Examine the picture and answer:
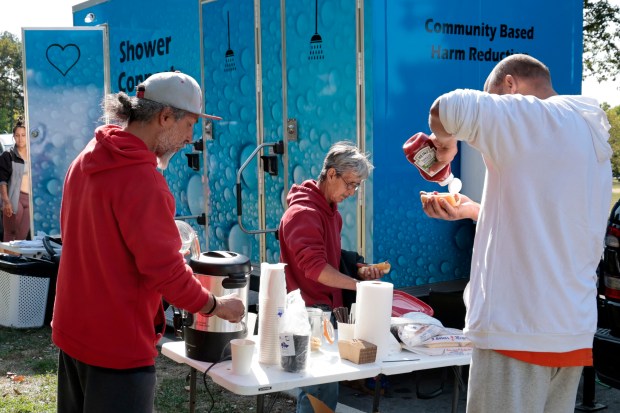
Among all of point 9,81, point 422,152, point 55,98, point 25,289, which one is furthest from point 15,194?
point 9,81

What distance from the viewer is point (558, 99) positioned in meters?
2.19

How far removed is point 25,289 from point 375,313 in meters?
4.23

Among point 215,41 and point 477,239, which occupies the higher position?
point 215,41

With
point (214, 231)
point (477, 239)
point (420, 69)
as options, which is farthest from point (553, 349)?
point (214, 231)

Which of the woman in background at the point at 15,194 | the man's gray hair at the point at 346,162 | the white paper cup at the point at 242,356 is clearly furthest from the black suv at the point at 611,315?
the woman in background at the point at 15,194

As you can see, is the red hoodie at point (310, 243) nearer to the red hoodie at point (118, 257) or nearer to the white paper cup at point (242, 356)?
the white paper cup at point (242, 356)

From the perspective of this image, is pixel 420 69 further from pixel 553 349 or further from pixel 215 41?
pixel 553 349

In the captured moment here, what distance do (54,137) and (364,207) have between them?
14.5ft

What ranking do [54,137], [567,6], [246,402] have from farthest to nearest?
[54,137] < [567,6] < [246,402]

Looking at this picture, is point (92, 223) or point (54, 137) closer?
point (92, 223)

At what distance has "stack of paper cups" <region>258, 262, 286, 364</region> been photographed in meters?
2.74

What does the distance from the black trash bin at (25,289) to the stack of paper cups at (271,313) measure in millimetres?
3967

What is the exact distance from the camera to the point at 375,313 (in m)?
2.81

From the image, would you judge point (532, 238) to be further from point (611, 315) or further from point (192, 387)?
point (611, 315)
